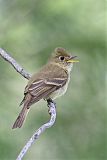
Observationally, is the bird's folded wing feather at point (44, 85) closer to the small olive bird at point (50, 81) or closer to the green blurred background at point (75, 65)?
the small olive bird at point (50, 81)

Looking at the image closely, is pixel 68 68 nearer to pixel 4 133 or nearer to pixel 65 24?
pixel 65 24

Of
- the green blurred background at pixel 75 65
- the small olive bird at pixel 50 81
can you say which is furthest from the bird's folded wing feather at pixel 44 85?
the green blurred background at pixel 75 65

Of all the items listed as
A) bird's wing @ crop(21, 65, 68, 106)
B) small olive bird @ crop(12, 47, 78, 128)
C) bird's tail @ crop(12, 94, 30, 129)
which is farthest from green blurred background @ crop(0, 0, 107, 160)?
bird's tail @ crop(12, 94, 30, 129)

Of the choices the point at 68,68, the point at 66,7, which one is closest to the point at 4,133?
the point at 68,68

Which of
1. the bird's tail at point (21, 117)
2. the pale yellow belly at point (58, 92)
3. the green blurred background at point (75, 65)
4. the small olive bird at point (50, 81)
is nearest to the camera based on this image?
the bird's tail at point (21, 117)

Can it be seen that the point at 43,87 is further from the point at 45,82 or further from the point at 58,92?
the point at 58,92

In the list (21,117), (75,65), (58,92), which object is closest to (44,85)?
(58,92)
